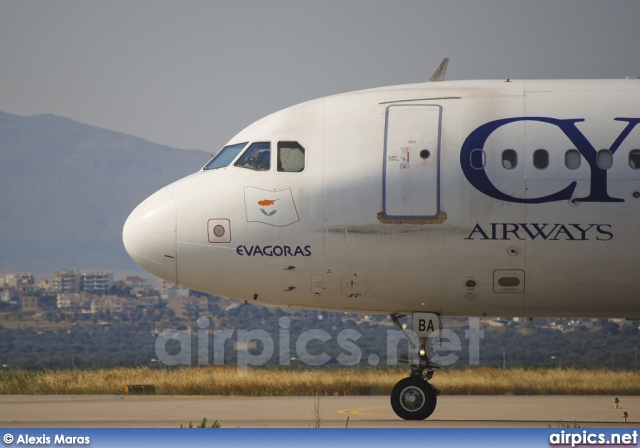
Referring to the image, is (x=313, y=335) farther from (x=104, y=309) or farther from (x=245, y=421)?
(x=245, y=421)

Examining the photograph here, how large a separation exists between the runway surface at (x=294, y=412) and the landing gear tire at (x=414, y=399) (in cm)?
32

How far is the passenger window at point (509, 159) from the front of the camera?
59.6 feet

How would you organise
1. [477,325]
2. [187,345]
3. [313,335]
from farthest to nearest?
[313,335], [187,345], [477,325]

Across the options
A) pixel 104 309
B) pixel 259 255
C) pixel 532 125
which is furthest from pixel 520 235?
pixel 104 309

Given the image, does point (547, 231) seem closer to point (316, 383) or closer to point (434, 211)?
point (434, 211)

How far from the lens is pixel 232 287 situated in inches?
748

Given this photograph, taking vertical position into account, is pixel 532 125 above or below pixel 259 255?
above

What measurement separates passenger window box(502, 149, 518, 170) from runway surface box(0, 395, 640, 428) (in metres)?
4.62

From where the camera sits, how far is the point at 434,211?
18125 mm

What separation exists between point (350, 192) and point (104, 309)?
388 ft

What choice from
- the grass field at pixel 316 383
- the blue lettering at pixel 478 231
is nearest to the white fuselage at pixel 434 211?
the blue lettering at pixel 478 231

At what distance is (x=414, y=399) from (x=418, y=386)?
229mm

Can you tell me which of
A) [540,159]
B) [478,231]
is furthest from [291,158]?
[540,159]

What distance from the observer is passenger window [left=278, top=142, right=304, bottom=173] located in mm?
18731
